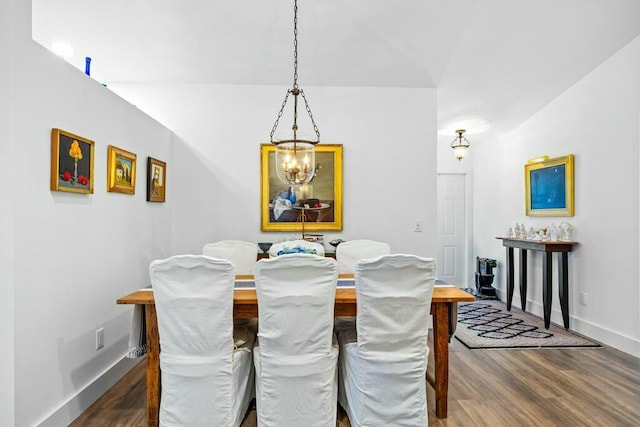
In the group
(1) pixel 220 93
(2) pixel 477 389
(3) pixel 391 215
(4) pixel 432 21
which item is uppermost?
(4) pixel 432 21

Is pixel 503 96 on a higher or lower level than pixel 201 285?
higher

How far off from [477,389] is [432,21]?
2.94 metres

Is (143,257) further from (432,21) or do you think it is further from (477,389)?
(432,21)

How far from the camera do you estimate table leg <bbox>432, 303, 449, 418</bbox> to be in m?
2.52

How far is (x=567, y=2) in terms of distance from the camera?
3295 mm

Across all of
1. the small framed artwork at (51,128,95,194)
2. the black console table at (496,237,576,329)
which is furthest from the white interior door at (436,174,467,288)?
the small framed artwork at (51,128,95,194)

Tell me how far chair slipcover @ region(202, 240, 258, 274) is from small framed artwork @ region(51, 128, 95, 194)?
1163mm

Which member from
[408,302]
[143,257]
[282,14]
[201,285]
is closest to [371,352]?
[408,302]

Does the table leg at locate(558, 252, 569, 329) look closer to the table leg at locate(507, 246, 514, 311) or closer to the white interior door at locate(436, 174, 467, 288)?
the table leg at locate(507, 246, 514, 311)

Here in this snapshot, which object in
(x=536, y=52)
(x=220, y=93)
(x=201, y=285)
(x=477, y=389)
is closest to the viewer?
(x=201, y=285)

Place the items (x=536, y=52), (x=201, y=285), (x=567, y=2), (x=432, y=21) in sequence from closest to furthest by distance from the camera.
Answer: (x=201, y=285)
(x=567, y=2)
(x=432, y=21)
(x=536, y=52)

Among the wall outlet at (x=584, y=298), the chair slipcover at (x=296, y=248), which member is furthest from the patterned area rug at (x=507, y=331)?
the chair slipcover at (x=296, y=248)

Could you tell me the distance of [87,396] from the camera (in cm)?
263

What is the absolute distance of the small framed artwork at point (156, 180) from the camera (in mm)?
3684
